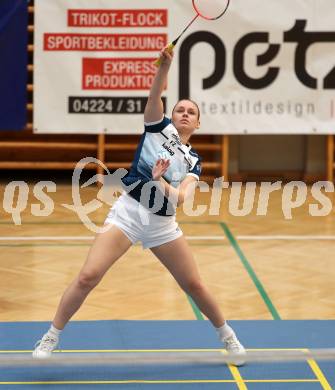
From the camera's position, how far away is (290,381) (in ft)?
17.0

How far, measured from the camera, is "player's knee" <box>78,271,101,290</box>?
508 centimetres

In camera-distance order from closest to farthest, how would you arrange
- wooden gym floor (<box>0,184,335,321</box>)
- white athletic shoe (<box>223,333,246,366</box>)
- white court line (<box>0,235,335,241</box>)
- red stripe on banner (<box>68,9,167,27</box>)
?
white athletic shoe (<box>223,333,246,366</box>), wooden gym floor (<box>0,184,335,321</box>), white court line (<box>0,235,335,241</box>), red stripe on banner (<box>68,9,167,27</box>)

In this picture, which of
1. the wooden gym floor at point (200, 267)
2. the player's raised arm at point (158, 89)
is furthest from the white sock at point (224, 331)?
the player's raised arm at point (158, 89)

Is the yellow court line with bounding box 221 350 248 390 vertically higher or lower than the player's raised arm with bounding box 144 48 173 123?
lower

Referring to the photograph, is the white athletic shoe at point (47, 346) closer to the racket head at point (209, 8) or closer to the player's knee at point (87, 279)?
the player's knee at point (87, 279)

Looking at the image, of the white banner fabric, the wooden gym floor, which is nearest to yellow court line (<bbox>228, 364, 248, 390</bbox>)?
the wooden gym floor

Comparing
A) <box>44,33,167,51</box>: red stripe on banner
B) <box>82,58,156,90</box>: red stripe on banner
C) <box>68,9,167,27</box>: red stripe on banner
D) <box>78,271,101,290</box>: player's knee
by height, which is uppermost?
<box>68,9,167,27</box>: red stripe on banner

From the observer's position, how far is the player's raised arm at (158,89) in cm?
490

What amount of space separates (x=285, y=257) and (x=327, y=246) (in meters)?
0.68

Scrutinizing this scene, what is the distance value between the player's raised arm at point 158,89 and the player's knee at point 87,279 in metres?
0.89

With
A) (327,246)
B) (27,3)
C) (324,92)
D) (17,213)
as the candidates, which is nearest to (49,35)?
(27,3)

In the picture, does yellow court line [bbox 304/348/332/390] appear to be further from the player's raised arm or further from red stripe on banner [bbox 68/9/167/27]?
red stripe on banner [bbox 68/9/167/27]

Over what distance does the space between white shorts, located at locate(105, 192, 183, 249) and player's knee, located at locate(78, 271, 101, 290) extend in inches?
11.5

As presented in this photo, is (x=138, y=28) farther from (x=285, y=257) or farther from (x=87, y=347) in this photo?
(x=87, y=347)
